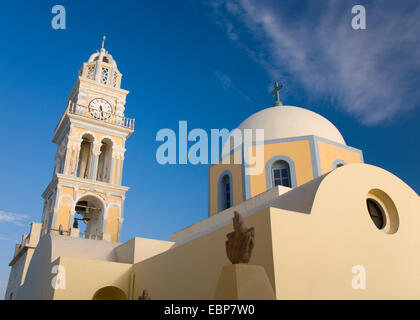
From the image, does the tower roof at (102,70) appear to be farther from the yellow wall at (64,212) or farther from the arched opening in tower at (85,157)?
the yellow wall at (64,212)

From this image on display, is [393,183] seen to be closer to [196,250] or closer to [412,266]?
[412,266]

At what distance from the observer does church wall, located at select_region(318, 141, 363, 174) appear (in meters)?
11.6

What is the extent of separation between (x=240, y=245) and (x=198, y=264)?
3.32m

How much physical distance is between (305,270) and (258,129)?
7143mm

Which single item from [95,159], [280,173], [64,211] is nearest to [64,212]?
[64,211]

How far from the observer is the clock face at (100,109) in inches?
797

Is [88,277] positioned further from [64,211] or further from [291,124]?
[64,211]

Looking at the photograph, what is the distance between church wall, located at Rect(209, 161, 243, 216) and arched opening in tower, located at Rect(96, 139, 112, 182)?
7945mm

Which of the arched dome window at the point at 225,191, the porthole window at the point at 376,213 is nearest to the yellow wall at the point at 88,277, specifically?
the arched dome window at the point at 225,191

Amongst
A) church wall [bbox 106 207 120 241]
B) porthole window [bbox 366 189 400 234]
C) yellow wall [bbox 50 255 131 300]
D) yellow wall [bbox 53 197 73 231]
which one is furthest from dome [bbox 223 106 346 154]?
yellow wall [bbox 53 197 73 231]

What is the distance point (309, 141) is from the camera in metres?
11.7
